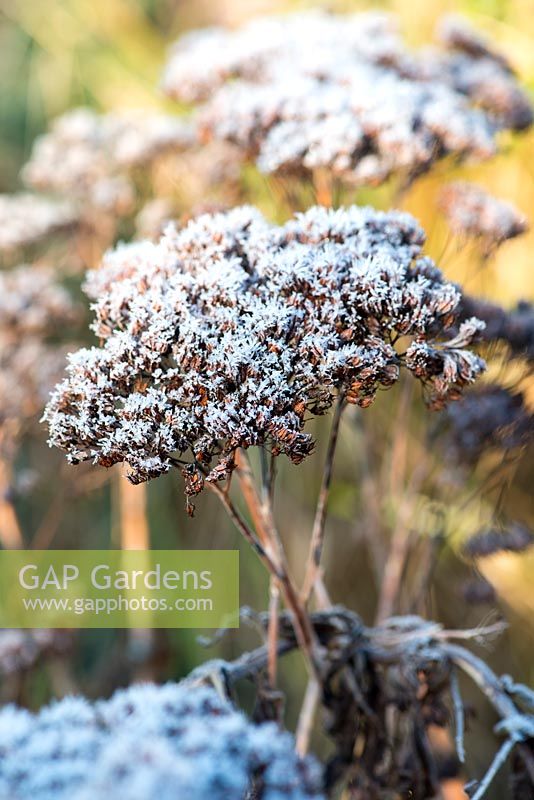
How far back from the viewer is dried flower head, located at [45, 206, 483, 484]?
34.1 inches

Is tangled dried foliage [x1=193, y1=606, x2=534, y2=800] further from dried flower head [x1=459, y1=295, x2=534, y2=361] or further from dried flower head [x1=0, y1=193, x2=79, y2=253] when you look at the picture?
dried flower head [x1=0, y1=193, x2=79, y2=253]

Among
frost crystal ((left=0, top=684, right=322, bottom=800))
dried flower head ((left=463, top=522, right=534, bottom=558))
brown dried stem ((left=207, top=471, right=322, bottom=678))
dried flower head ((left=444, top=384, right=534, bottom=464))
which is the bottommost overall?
frost crystal ((left=0, top=684, right=322, bottom=800))

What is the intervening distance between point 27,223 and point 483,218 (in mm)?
1092

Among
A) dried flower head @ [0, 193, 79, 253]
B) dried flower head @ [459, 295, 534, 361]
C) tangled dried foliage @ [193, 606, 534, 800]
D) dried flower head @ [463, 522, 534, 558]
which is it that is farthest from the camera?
dried flower head @ [0, 193, 79, 253]

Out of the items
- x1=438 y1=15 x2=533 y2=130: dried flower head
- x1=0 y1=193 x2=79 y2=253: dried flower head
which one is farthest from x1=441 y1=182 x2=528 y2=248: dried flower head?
x1=0 y1=193 x2=79 y2=253: dried flower head

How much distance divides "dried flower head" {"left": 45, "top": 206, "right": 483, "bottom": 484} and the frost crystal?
0.80ft

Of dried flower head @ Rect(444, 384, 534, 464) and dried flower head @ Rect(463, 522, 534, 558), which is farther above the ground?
dried flower head @ Rect(444, 384, 534, 464)

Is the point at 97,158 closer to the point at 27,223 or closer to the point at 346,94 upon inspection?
the point at 27,223

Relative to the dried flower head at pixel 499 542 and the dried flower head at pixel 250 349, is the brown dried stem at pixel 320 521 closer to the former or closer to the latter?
the dried flower head at pixel 250 349

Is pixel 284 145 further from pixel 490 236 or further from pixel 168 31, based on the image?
Answer: pixel 168 31

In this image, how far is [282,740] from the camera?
79cm

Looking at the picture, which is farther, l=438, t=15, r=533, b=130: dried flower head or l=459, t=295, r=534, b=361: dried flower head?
l=438, t=15, r=533, b=130: dried flower head

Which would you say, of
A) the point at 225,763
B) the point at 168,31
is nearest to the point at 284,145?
the point at 225,763

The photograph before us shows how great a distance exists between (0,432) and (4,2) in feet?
6.50
